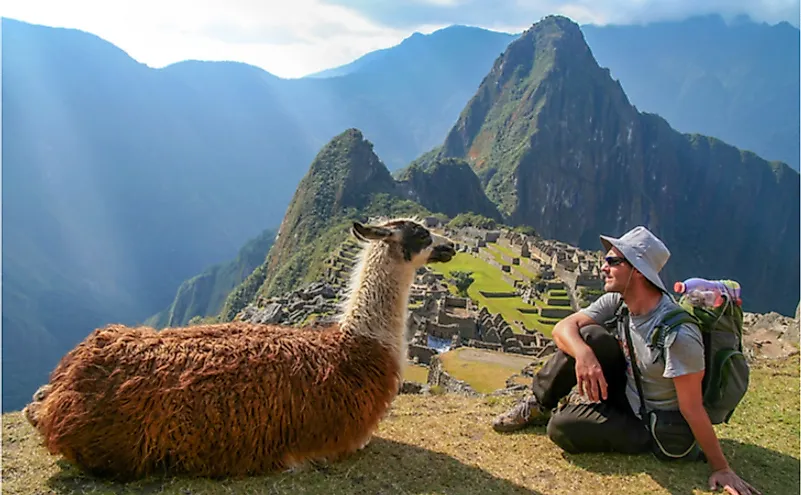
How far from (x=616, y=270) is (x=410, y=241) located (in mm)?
1527

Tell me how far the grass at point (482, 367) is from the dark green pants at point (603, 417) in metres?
9.99

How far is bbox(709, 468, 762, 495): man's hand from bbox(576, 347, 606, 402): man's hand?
76 centimetres

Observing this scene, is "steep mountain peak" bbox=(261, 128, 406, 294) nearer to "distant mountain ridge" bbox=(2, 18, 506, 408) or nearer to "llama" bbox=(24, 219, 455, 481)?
"distant mountain ridge" bbox=(2, 18, 506, 408)

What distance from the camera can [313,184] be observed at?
94.9 metres

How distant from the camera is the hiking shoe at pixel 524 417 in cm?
421

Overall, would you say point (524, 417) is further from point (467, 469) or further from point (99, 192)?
point (99, 192)

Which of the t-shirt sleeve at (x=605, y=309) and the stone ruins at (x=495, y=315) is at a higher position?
the t-shirt sleeve at (x=605, y=309)

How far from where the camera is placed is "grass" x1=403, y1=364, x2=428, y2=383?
55.2 feet

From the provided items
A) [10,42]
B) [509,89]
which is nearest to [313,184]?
[509,89]

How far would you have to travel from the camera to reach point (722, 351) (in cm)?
329

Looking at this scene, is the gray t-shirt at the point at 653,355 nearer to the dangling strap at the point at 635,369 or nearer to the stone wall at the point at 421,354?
the dangling strap at the point at 635,369

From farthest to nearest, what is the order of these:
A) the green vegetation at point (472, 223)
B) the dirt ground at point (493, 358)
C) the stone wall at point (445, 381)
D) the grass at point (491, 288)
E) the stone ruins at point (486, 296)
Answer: the green vegetation at point (472, 223) → the grass at point (491, 288) → the stone ruins at point (486, 296) → the dirt ground at point (493, 358) → the stone wall at point (445, 381)

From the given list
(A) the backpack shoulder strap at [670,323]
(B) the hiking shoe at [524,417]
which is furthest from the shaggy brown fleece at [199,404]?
(A) the backpack shoulder strap at [670,323]

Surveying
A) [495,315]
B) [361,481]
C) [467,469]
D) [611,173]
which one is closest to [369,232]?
[361,481]
